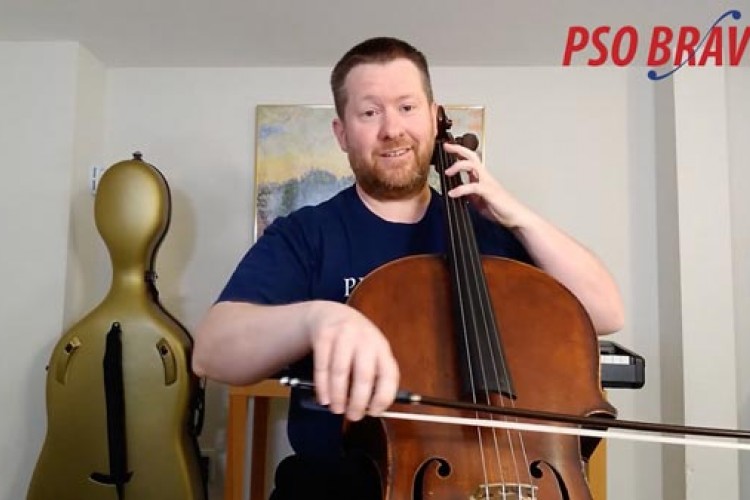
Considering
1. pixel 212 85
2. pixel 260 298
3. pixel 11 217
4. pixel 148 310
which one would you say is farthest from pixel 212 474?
pixel 260 298

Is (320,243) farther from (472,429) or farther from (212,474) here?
(212,474)

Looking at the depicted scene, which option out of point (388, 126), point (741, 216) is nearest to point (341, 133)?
point (388, 126)

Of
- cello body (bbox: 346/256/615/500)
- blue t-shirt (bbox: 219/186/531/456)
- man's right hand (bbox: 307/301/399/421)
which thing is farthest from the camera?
blue t-shirt (bbox: 219/186/531/456)

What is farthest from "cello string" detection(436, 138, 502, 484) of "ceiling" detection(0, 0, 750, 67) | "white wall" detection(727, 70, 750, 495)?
"white wall" detection(727, 70, 750, 495)

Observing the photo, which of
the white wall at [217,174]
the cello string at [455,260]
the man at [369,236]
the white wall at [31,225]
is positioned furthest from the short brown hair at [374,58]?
the white wall at [31,225]

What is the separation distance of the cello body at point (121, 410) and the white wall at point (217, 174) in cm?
36

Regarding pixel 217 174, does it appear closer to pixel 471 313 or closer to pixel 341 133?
pixel 341 133

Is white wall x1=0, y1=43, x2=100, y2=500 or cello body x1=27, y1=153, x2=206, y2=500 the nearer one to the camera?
cello body x1=27, y1=153, x2=206, y2=500

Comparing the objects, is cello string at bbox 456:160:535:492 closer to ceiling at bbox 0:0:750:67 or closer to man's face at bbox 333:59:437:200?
man's face at bbox 333:59:437:200

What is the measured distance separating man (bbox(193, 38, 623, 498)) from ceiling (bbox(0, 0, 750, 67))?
91 centimetres

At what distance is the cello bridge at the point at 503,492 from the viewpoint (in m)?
0.62

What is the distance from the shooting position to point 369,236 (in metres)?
0.94

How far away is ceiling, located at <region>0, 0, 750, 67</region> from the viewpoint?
5.60 ft

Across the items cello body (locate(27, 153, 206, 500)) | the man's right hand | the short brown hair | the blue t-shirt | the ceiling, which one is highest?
the ceiling
